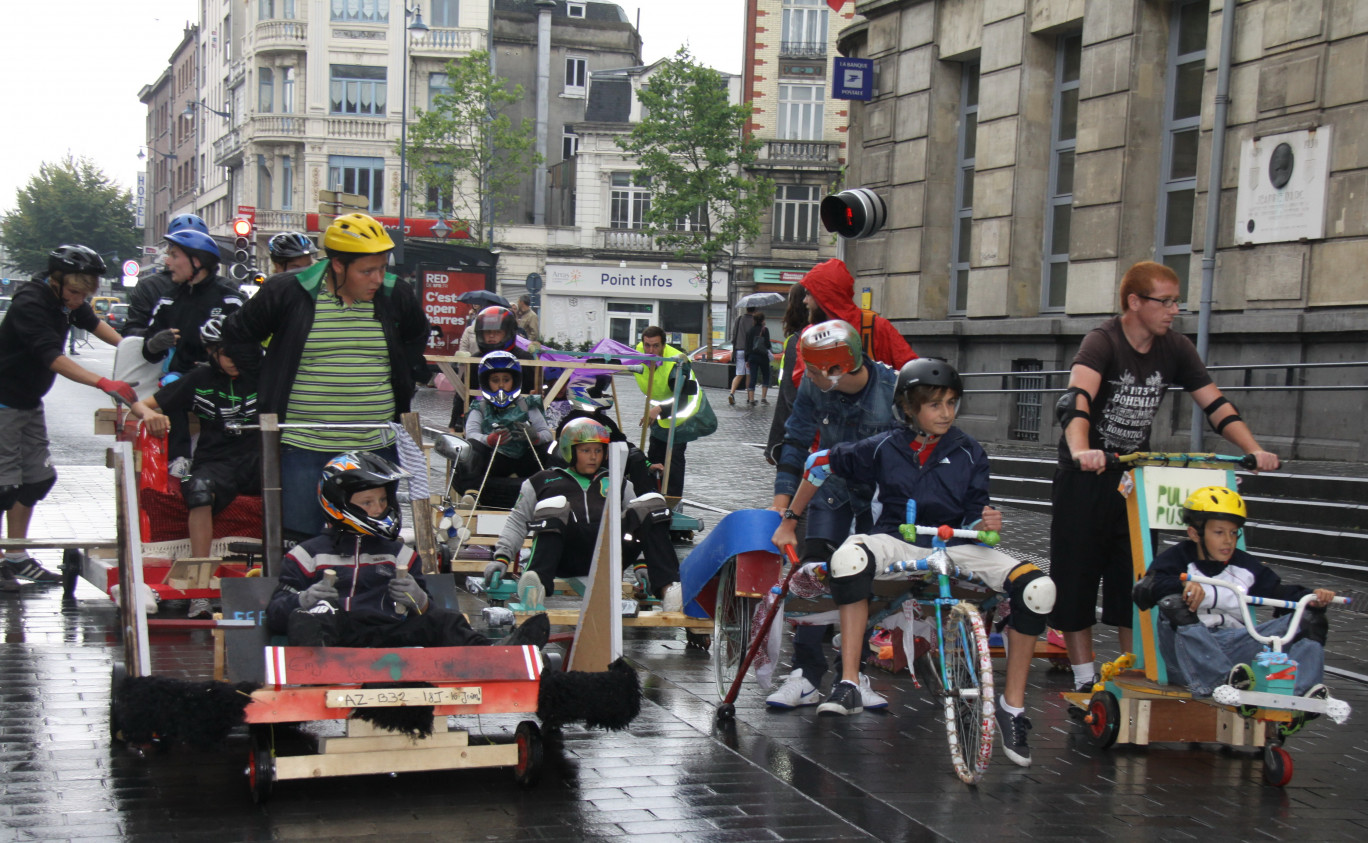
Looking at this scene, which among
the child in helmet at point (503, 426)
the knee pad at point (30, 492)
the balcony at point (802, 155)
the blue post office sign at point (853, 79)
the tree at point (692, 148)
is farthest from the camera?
the balcony at point (802, 155)

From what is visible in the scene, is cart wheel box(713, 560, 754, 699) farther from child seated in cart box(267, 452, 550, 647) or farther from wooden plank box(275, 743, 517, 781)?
wooden plank box(275, 743, 517, 781)

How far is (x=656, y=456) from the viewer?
12664 mm

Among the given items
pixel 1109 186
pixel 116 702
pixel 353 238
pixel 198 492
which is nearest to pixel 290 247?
pixel 198 492

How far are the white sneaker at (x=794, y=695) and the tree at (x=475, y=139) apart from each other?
47.8 meters

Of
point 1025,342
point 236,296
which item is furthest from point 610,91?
point 236,296

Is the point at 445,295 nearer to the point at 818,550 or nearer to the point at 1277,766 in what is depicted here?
the point at 818,550

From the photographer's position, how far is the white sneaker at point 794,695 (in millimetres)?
6352

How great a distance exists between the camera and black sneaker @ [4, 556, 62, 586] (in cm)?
891

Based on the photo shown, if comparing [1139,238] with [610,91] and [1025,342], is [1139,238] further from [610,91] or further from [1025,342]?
[610,91]

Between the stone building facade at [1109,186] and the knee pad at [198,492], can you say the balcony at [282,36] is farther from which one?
the knee pad at [198,492]

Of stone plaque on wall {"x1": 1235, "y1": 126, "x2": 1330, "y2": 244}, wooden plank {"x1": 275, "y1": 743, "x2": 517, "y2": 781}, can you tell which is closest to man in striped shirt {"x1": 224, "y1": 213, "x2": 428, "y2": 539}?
wooden plank {"x1": 275, "y1": 743, "x2": 517, "y2": 781}

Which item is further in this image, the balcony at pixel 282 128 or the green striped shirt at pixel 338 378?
the balcony at pixel 282 128

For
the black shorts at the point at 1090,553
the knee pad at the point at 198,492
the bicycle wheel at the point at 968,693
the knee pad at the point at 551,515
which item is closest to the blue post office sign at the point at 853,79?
the knee pad at the point at 551,515

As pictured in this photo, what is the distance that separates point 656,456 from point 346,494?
7.49 meters
